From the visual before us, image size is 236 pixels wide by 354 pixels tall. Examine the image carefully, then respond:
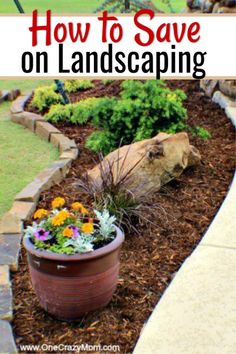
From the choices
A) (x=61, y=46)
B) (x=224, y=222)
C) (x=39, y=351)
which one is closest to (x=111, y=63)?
(x=61, y=46)

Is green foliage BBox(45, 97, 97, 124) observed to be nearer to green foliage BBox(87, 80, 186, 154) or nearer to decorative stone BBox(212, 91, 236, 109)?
green foliage BBox(87, 80, 186, 154)

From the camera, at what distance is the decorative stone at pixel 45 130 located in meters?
6.68

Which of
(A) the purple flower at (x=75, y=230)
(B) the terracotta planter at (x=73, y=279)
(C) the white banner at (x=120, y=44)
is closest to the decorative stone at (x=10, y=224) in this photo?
(B) the terracotta planter at (x=73, y=279)

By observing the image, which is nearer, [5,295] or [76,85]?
[5,295]

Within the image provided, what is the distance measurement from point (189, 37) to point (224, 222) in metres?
3.44

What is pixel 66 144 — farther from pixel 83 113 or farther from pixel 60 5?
pixel 60 5

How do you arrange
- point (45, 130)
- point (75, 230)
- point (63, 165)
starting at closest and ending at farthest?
point (75, 230)
point (63, 165)
point (45, 130)

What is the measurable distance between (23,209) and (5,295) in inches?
47.1

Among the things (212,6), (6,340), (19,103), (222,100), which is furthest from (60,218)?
(212,6)

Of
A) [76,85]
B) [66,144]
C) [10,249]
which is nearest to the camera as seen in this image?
[10,249]

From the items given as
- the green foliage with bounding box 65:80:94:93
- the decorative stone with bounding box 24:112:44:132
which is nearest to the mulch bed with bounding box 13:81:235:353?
the decorative stone with bounding box 24:112:44:132

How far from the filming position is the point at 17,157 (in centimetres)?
619

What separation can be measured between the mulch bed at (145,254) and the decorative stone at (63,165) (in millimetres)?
59

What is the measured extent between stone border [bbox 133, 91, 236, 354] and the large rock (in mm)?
718
